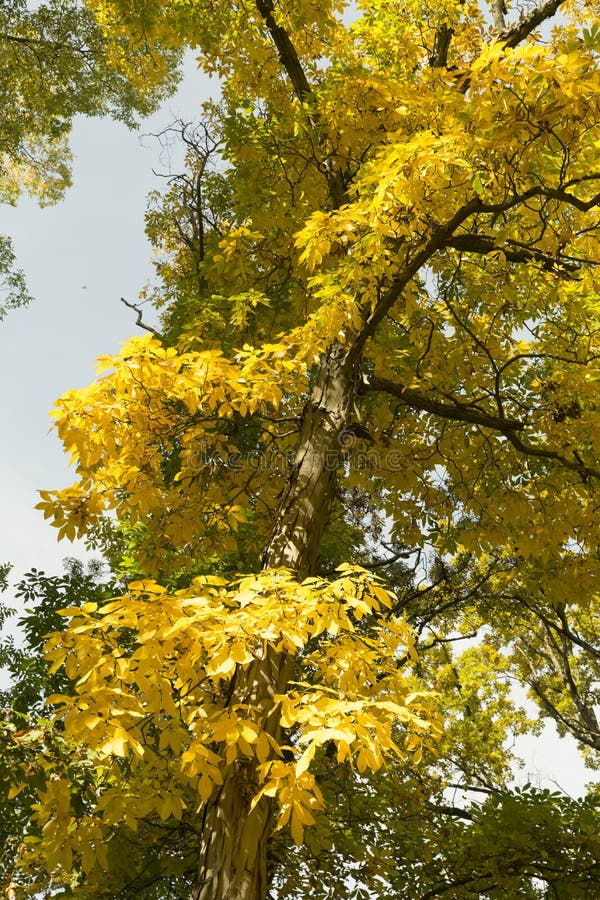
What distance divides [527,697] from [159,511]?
15698mm

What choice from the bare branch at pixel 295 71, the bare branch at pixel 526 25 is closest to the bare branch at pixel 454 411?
the bare branch at pixel 295 71

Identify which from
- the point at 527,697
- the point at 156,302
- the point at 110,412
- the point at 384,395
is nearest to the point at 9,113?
the point at 156,302

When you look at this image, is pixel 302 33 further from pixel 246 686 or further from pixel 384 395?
pixel 246 686

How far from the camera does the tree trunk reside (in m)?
2.91

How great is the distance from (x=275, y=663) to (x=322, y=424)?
174cm

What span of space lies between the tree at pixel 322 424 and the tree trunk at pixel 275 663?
1 centimetres

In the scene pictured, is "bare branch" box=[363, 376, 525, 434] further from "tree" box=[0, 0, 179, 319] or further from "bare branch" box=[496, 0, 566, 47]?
"tree" box=[0, 0, 179, 319]

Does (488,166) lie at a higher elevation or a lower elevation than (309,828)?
higher

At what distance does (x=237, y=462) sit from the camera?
5.71 m

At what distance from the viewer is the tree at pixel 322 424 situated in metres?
2.66

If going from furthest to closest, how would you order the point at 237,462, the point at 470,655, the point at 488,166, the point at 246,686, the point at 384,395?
the point at 470,655
the point at 384,395
the point at 237,462
the point at 488,166
the point at 246,686

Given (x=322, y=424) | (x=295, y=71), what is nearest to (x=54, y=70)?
(x=295, y=71)

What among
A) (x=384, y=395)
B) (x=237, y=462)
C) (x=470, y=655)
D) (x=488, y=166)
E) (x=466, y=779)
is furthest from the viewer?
(x=470, y=655)

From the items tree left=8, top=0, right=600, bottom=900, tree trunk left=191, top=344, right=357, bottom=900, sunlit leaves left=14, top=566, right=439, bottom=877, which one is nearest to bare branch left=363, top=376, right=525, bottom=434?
tree left=8, top=0, right=600, bottom=900
